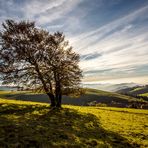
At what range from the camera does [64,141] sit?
2011 centimetres

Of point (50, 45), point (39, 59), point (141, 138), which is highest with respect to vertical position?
point (50, 45)

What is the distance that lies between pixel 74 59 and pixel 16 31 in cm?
1133

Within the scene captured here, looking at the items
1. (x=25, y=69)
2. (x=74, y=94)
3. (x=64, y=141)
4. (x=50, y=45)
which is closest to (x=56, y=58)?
(x=50, y=45)

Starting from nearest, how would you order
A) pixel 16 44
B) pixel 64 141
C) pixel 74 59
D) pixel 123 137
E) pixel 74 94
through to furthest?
pixel 64 141 → pixel 123 137 → pixel 16 44 → pixel 74 59 → pixel 74 94

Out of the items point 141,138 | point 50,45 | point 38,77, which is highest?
point 50,45

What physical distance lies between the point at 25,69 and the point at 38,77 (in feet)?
9.00

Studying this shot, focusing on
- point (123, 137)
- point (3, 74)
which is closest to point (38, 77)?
point (3, 74)

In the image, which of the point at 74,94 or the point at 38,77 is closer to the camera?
the point at 38,77

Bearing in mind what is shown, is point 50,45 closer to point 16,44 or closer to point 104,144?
point 16,44

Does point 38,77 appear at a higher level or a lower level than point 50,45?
lower

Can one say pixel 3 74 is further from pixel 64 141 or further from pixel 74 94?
pixel 64 141

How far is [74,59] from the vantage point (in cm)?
4456

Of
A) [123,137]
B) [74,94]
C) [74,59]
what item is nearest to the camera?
[123,137]

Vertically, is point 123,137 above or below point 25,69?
below
